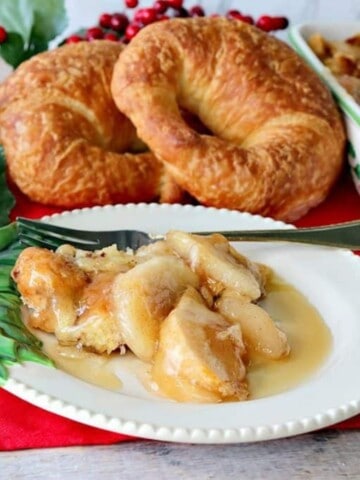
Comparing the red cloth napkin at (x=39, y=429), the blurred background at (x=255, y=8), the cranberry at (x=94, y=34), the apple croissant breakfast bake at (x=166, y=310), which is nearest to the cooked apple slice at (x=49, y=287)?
the apple croissant breakfast bake at (x=166, y=310)

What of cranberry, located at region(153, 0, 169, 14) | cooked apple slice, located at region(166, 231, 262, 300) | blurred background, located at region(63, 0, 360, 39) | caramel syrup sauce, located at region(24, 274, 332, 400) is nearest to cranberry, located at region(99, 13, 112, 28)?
cranberry, located at region(153, 0, 169, 14)

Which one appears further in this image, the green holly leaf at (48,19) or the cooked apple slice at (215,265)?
the green holly leaf at (48,19)

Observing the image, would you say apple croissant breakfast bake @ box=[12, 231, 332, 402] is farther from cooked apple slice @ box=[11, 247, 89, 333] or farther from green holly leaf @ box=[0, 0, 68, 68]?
green holly leaf @ box=[0, 0, 68, 68]

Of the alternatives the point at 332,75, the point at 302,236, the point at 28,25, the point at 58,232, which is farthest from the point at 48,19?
the point at 302,236

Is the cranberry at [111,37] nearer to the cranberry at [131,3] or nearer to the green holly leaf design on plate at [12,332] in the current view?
the cranberry at [131,3]

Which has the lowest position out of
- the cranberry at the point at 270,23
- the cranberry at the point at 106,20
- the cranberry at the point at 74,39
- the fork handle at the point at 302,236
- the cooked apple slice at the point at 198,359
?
the fork handle at the point at 302,236

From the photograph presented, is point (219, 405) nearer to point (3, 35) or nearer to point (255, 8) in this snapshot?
point (3, 35)
